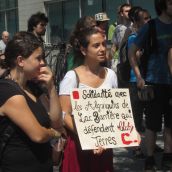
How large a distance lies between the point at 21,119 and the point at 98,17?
3981 millimetres

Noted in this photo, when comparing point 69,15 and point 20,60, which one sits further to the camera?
point 69,15

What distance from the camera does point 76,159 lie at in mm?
3719

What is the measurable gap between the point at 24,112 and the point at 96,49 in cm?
102

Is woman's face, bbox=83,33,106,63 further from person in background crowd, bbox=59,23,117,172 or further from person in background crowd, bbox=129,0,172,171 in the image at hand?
person in background crowd, bbox=129,0,172,171

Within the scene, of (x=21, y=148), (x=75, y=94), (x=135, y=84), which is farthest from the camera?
(x=135, y=84)

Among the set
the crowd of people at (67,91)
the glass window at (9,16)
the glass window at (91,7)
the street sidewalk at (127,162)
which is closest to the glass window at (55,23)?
the glass window at (91,7)

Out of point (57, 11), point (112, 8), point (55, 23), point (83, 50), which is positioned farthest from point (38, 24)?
point (55, 23)

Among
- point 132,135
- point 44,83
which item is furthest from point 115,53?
point 44,83

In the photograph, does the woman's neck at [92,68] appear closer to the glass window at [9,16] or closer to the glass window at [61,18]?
the glass window at [61,18]

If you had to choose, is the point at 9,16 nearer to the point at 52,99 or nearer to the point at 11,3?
the point at 11,3

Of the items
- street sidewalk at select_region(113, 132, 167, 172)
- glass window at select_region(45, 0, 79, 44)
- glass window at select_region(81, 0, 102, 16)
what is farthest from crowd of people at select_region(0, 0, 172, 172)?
glass window at select_region(45, 0, 79, 44)

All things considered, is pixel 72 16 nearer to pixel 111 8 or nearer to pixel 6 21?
pixel 111 8

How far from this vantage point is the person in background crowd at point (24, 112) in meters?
2.96

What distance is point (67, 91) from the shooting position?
369 cm
